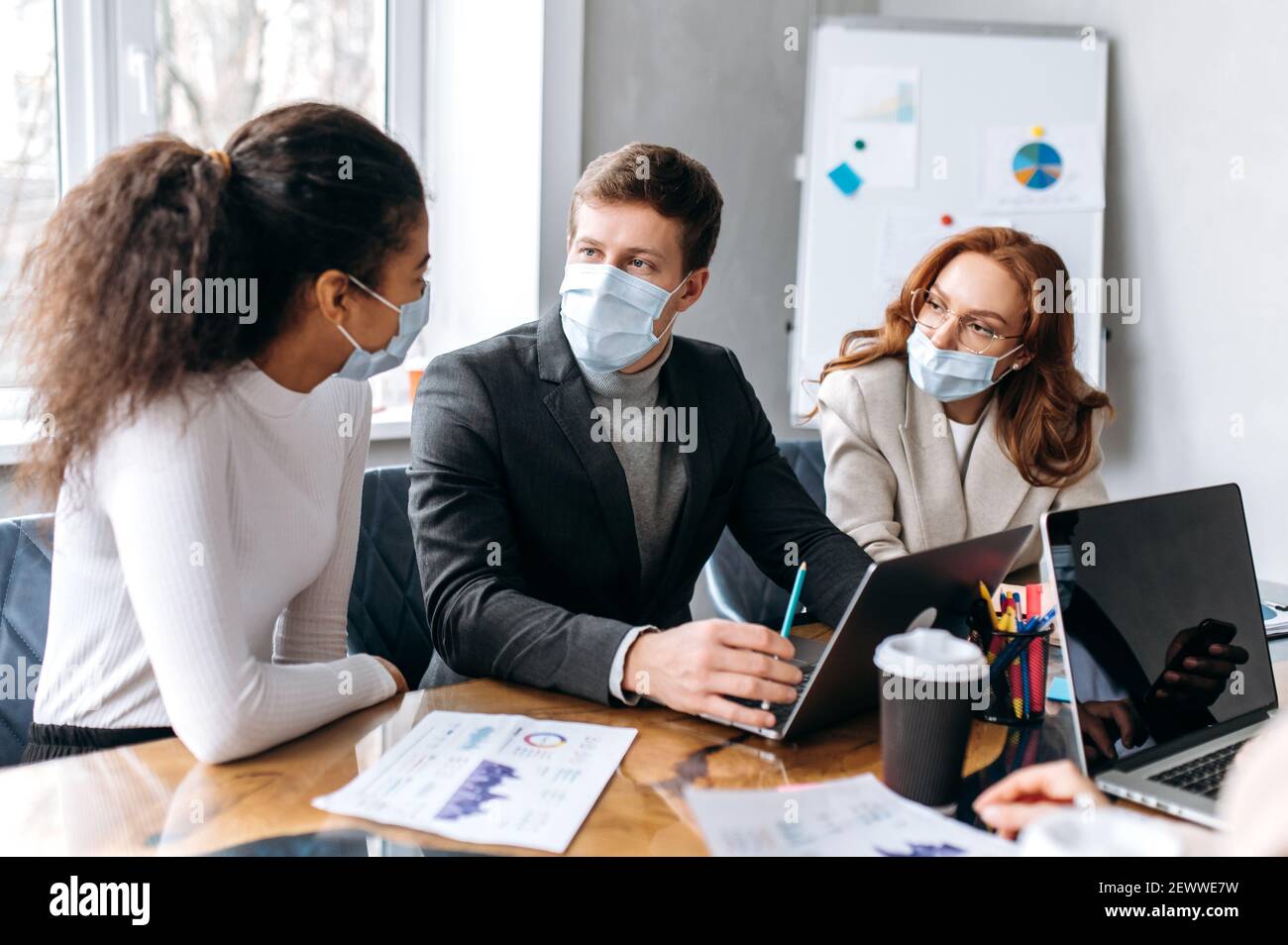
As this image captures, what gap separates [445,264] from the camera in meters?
3.03

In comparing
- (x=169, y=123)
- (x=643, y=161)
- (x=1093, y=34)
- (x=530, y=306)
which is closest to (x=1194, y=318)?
(x=1093, y=34)

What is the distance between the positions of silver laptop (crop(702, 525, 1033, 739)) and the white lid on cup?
0.06 meters

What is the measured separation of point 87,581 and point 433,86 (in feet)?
6.94

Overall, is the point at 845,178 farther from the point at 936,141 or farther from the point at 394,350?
the point at 394,350

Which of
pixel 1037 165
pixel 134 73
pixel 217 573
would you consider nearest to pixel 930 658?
pixel 217 573

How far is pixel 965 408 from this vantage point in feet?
6.78

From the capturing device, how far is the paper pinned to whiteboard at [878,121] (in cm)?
296

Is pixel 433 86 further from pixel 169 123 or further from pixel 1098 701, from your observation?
pixel 1098 701

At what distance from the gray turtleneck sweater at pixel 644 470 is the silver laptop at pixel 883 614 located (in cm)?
46

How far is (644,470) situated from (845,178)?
1613mm

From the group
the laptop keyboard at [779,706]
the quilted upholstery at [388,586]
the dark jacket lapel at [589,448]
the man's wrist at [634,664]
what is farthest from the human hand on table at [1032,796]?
the quilted upholstery at [388,586]

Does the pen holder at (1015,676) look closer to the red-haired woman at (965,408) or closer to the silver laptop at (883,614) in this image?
the silver laptop at (883,614)

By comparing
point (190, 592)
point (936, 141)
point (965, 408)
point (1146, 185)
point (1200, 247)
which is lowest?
point (190, 592)

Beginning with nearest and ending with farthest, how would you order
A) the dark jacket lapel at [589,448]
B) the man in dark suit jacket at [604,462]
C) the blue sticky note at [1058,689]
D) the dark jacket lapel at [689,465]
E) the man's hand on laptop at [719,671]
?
the man's hand on laptop at [719,671] < the blue sticky note at [1058,689] < the man in dark suit jacket at [604,462] < the dark jacket lapel at [589,448] < the dark jacket lapel at [689,465]
